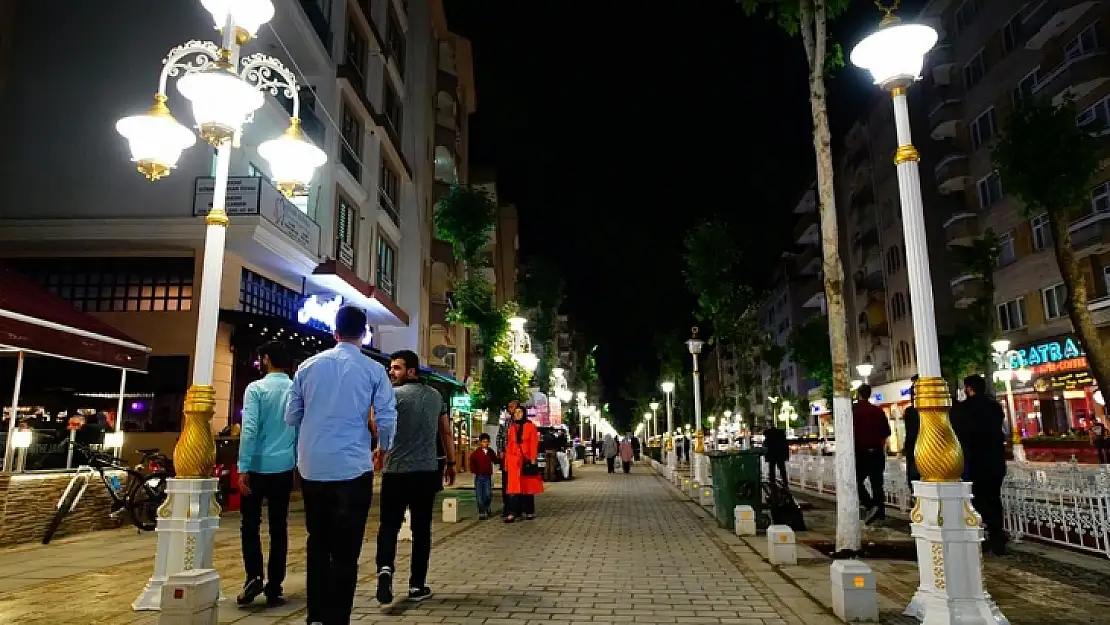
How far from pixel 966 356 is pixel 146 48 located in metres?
34.9

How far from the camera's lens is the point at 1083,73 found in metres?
27.3

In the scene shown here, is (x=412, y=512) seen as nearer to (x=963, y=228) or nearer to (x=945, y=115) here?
(x=963, y=228)

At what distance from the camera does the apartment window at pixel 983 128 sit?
3559 cm

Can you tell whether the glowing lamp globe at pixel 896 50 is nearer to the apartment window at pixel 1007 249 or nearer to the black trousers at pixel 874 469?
the black trousers at pixel 874 469

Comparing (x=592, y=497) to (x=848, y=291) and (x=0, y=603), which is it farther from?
(x=848, y=291)

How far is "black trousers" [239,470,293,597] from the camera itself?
5.79 meters

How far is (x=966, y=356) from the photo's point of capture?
33.6m

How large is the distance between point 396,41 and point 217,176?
2689 cm

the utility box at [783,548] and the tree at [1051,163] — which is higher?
the tree at [1051,163]

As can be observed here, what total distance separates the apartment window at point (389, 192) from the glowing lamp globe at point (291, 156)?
1857 cm

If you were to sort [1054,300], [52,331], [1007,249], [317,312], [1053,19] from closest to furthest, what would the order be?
[52,331]
[317,312]
[1053,19]
[1054,300]
[1007,249]

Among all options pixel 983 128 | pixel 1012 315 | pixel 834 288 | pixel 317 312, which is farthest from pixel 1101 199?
pixel 317 312

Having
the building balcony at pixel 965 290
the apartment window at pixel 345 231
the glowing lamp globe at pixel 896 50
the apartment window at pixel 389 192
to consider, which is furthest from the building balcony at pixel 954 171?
the glowing lamp globe at pixel 896 50

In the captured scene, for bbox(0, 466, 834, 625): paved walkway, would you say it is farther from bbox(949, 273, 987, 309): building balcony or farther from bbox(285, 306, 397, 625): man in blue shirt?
bbox(949, 273, 987, 309): building balcony
